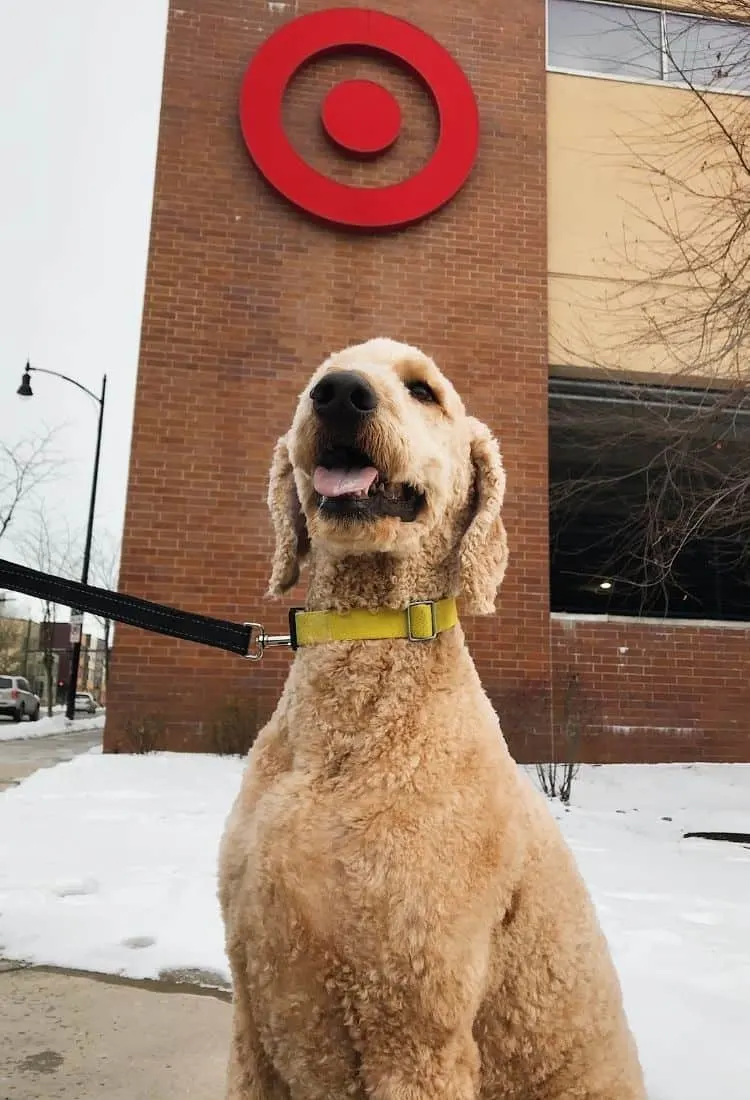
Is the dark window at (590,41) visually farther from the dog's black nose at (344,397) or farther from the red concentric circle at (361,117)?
the dog's black nose at (344,397)

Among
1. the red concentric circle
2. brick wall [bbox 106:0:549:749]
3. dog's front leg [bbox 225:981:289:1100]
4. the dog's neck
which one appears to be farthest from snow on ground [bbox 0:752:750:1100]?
the red concentric circle

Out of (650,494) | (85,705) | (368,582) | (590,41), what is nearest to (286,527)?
(368,582)

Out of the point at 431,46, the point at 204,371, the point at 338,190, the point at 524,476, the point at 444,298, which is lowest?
the point at 524,476

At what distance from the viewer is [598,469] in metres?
11.1

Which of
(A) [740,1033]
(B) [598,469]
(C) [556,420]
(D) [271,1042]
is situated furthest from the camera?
(B) [598,469]

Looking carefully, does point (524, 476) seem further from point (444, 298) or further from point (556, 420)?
point (444, 298)

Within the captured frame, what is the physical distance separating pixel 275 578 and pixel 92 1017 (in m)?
1.55

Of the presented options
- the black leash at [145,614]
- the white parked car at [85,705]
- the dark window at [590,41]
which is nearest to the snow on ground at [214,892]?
the black leash at [145,614]

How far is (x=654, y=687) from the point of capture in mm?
7938

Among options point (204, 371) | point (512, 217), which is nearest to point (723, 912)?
point (204, 371)

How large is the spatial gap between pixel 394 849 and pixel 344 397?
2.66 ft

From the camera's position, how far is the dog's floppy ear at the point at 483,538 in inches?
62.2

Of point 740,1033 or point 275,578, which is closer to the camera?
point 275,578

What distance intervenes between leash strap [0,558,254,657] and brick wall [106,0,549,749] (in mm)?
4978
